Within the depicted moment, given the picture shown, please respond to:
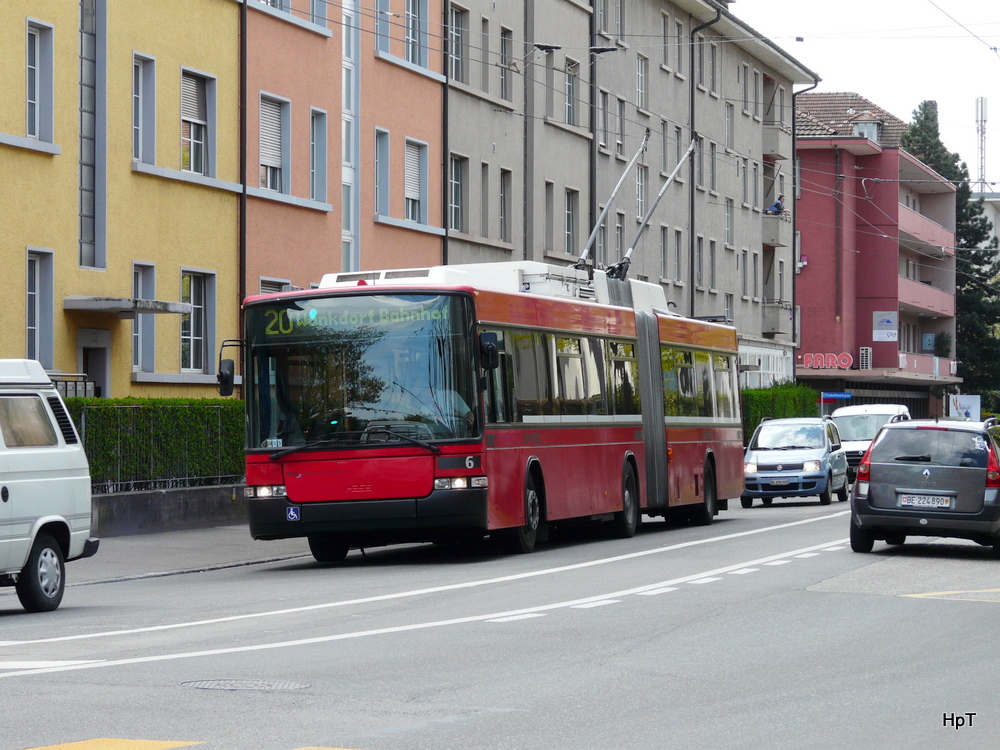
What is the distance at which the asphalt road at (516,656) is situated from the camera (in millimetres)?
8367

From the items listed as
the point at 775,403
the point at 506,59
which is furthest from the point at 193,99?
the point at 775,403

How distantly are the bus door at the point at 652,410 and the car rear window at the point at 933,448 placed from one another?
5198 millimetres

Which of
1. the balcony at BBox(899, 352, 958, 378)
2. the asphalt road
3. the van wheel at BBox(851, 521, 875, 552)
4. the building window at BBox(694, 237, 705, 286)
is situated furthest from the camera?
the balcony at BBox(899, 352, 958, 378)

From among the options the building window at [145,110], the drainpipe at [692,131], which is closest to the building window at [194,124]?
the building window at [145,110]

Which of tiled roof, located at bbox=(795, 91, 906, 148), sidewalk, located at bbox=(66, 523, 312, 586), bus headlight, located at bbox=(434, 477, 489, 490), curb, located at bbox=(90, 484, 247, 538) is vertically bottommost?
sidewalk, located at bbox=(66, 523, 312, 586)

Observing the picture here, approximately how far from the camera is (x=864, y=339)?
265ft

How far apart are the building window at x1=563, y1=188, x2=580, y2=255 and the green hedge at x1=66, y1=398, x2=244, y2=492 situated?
20.8 metres

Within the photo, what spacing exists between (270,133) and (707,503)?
10.4 meters

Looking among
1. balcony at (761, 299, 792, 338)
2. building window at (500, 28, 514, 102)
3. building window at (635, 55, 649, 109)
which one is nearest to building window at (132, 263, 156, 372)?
building window at (500, 28, 514, 102)

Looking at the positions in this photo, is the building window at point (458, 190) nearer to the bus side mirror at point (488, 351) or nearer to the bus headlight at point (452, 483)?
the bus side mirror at point (488, 351)

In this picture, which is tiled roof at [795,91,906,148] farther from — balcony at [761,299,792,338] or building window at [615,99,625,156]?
building window at [615,99,625,156]

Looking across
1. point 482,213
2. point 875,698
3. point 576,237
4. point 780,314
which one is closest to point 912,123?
point 780,314

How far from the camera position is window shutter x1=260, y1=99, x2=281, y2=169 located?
31.7 metres

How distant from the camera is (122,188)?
2730 centimetres
